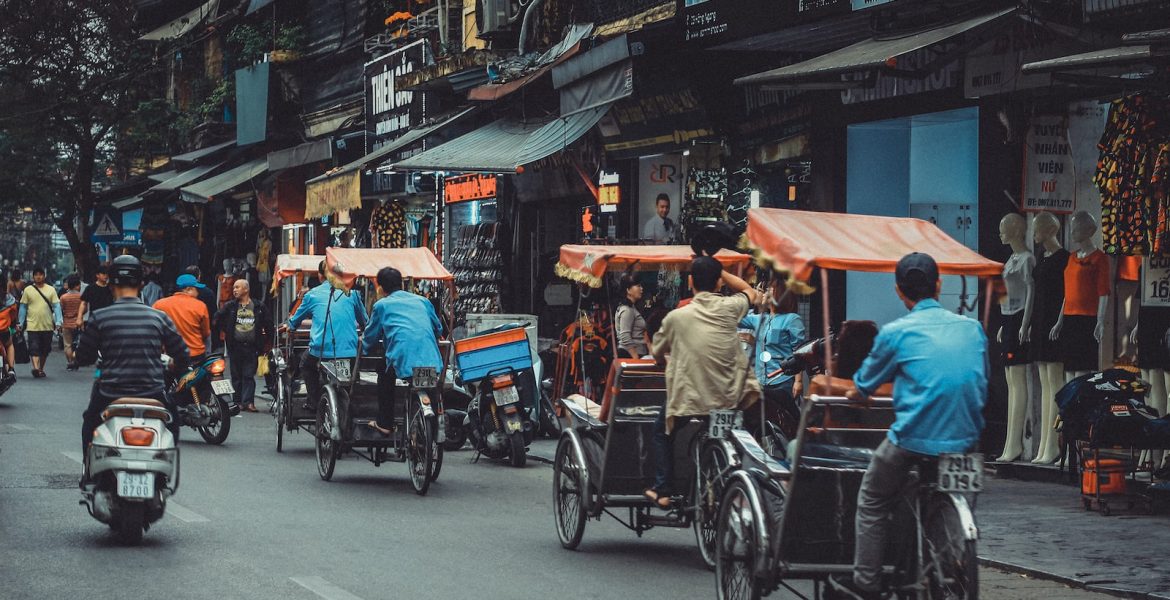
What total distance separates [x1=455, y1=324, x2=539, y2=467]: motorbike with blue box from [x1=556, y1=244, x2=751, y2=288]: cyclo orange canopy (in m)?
3.47

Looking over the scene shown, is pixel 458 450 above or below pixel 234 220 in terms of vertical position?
below

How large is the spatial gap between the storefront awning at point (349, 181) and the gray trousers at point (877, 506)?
1584cm

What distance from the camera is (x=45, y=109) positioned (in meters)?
42.2

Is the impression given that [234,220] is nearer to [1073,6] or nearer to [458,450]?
[458,450]

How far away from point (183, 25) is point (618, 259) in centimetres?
3403

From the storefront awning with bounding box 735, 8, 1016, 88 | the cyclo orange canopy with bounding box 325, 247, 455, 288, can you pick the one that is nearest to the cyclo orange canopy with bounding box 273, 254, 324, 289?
the cyclo orange canopy with bounding box 325, 247, 455, 288

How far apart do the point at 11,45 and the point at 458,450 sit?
3154cm

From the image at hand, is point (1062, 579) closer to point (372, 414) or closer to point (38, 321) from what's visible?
point (372, 414)

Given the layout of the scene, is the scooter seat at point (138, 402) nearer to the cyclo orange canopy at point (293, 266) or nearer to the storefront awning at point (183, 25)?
the cyclo orange canopy at point (293, 266)

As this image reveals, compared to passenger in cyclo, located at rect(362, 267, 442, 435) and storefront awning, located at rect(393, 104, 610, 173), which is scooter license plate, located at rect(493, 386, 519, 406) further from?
storefront awning, located at rect(393, 104, 610, 173)

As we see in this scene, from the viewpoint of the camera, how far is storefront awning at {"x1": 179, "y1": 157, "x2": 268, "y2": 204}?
32469 mm

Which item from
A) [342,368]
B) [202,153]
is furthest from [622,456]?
[202,153]

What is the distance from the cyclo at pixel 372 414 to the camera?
1209cm

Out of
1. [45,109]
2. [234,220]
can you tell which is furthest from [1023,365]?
[45,109]
